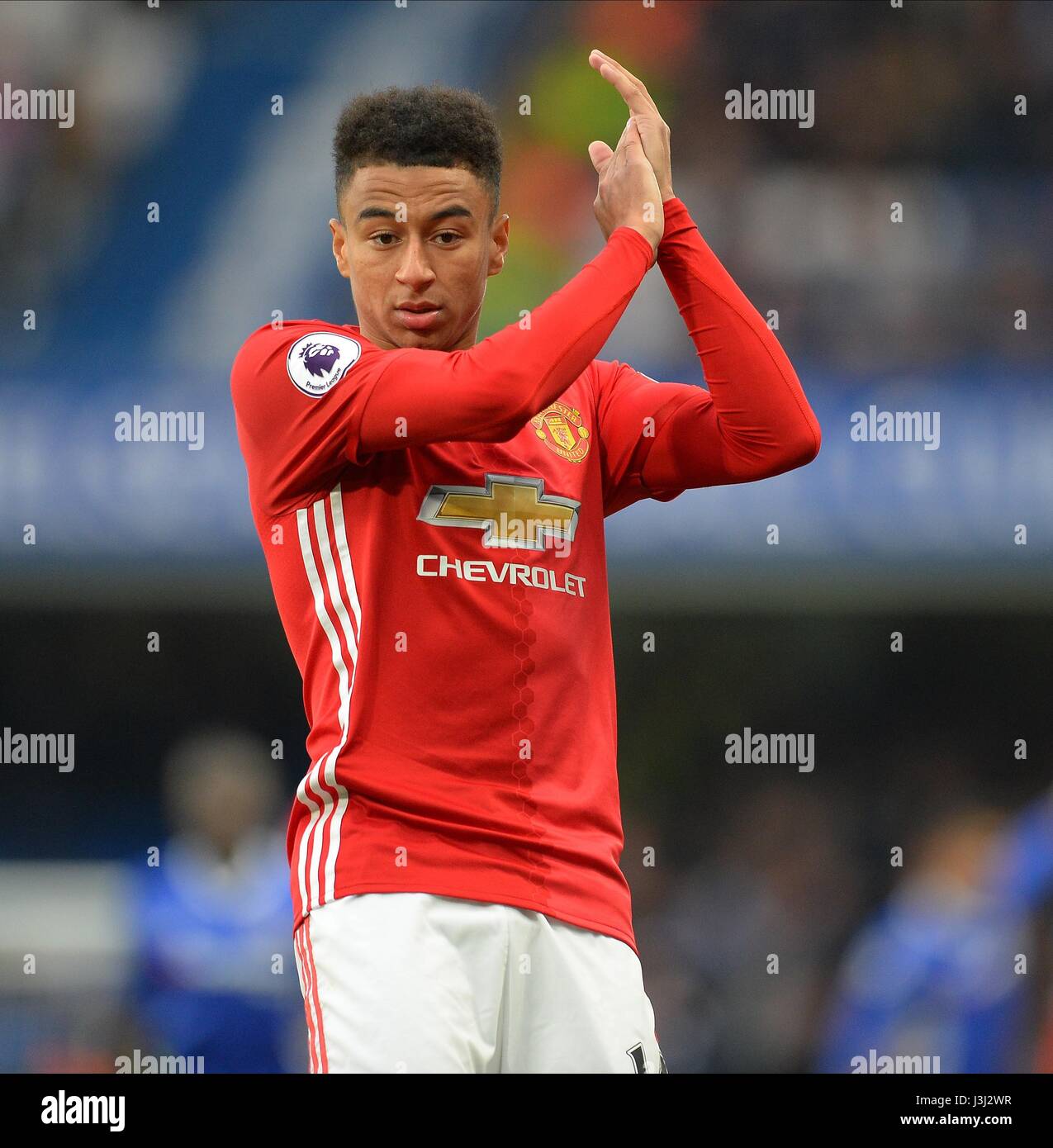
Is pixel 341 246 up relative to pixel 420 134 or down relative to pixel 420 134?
down

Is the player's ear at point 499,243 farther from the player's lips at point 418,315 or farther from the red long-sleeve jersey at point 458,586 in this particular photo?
the red long-sleeve jersey at point 458,586

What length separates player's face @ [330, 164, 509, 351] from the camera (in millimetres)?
2494

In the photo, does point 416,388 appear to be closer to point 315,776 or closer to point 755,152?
point 315,776

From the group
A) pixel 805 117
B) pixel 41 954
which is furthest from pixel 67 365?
pixel 805 117

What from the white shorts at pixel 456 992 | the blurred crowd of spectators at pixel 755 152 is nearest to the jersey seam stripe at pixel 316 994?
the white shorts at pixel 456 992

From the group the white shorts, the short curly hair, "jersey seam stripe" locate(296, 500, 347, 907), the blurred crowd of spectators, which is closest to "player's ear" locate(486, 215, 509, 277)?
the short curly hair

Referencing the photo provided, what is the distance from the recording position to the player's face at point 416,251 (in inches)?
98.2

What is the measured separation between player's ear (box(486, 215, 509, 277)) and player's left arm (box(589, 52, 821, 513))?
0.98 feet

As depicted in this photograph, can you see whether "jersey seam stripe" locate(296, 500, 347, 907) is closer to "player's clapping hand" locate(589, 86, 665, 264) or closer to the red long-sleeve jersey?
the red long-sleeve jersey

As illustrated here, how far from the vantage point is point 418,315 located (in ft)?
8.25

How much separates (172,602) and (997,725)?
264 cm

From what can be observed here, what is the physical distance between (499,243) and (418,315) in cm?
31

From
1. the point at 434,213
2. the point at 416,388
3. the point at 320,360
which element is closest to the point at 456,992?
the point at 416,388
